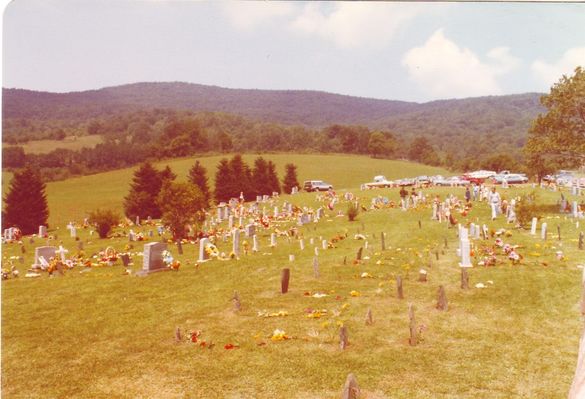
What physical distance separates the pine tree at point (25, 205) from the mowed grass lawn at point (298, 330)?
2178 cm

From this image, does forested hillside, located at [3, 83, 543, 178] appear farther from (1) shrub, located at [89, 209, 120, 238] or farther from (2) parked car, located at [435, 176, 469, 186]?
(1) shrub, located at [89, 209, 120, 238]

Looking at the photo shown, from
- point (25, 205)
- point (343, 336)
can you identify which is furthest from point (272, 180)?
point (343, 336)

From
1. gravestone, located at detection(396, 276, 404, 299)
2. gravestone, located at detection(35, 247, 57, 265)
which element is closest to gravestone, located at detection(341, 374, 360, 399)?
gravestone, located at detection(396, 276, 404, 299)

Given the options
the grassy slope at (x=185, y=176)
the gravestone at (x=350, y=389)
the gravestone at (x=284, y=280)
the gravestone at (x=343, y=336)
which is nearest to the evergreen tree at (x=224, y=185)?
the grassy slope at (x=185, y=176)

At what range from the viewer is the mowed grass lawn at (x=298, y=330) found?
9109mm

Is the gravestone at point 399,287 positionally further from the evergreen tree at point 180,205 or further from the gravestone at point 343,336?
the evergreen tree at point 180,205

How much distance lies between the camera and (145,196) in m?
41.1

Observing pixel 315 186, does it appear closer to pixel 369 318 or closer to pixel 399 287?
pixel 399 287

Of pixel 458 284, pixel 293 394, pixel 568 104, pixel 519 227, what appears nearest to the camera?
pixel 293 394

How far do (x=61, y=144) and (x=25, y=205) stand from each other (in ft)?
97.6

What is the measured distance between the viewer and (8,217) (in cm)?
3684

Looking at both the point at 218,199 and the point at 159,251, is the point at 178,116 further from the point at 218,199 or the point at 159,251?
the point at 159,251

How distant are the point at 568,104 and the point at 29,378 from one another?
3022 centimetres

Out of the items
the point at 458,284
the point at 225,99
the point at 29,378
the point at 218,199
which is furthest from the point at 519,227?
the point at 225,99
